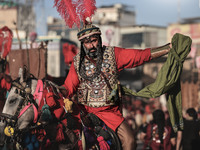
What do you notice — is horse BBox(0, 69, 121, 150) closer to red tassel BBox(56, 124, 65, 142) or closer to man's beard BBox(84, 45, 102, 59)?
red tassel BBox(56, 124, 65, 142)

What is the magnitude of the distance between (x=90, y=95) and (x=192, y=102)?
18.8 m

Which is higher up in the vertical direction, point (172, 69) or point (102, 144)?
point (172, 69)

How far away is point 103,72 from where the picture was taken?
6.22 metres

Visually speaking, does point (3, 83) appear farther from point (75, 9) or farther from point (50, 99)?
point (75, 9)

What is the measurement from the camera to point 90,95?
246 inches

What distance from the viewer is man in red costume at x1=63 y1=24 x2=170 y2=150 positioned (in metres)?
6.16

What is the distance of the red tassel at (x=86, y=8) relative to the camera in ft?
21.3

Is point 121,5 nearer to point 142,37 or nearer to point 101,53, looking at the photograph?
point 142,37

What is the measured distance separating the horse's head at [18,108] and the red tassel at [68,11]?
1260 millimetres

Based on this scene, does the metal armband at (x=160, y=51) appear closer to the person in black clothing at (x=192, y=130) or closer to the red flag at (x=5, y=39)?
the person in black clothing at (x=192, y=130)

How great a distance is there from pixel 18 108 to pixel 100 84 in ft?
4.71

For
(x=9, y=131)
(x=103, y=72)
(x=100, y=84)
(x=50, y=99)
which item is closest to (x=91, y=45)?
(x=103, y=72)

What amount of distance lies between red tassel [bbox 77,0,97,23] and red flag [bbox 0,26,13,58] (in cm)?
457

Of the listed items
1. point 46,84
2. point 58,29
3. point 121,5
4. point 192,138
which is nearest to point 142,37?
point 58,29
